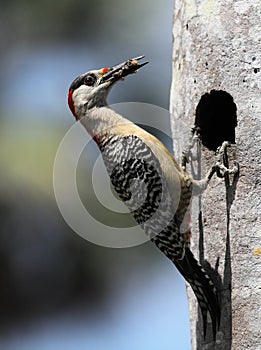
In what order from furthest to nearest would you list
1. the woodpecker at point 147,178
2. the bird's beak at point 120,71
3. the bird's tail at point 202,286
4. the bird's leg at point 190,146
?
the bird's beak at point 120,71
the bird's leg at point 190,146
the woodpecker at point 147,178
the bird's tail at point 202,286

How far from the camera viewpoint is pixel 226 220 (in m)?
4.38

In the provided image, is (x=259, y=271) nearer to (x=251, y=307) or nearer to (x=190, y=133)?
(x=251, y=307)

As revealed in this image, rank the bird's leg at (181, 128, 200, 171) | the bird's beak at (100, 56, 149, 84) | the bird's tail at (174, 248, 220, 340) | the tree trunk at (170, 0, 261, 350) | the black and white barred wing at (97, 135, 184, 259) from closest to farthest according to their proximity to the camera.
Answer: the tree trunk at (170, 0, 261, 350), the bird's tail at (174, 248, 220, 340), the bird's leg at (181, 128, 200, 171), the black and white barred wing at (97, 135, 184, 259), the bird's beak at (100, 56, 149, 84)

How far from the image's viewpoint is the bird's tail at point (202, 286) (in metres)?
4.34

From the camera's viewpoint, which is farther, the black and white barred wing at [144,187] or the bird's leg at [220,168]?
the black and white barred wing at [144,187]

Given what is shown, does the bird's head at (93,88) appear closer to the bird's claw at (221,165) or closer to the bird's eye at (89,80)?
the bird's eye at (89,80)

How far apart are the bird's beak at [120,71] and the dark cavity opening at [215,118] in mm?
639

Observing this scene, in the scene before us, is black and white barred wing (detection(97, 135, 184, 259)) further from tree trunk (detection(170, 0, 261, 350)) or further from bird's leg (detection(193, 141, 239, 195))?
bird's leg (detection(193, 141, 239, 195))

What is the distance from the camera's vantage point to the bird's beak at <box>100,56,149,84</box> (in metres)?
5.20

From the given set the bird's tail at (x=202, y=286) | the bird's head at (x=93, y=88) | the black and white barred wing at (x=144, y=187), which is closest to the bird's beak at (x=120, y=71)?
the bird's head at (x=93, y=88)

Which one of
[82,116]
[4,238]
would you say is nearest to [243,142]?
[82,116]

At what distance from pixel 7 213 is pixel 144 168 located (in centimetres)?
187

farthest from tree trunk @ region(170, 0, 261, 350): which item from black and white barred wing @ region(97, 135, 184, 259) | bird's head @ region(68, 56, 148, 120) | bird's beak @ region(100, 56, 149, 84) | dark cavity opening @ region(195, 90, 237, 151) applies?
bird's head @ region(68, 56, 148, 120)

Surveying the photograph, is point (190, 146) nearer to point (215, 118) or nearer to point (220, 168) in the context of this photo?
point (215, 118)
